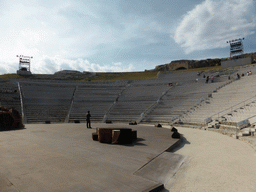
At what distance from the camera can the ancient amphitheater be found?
433 cm

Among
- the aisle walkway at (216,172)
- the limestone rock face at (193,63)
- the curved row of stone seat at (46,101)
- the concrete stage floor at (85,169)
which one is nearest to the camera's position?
the concrete stage floor at (85,169)

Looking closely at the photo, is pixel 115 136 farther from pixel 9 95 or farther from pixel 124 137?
pixel 9 95

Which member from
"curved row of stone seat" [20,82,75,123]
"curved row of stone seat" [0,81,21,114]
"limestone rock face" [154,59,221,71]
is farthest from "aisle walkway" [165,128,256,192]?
"limestone rock face" [154,59,221,71]

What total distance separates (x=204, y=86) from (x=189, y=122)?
40.7 feet

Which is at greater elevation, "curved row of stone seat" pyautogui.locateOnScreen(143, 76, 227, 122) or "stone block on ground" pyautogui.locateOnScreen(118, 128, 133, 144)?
"curved row of stone seat" pyautogui.locateOnScreen(143, 76, 227, 122)

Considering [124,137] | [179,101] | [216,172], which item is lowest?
[216,172]

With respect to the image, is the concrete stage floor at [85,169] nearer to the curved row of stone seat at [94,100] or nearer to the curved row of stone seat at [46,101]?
the curved row of stone seat at [46,101]

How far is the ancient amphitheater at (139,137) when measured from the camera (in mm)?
4332

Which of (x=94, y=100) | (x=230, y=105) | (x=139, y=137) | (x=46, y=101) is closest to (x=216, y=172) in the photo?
(x=139, y=137)

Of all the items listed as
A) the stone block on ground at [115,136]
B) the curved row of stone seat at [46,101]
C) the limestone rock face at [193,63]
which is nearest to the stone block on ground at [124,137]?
the stone block on ground at [115,136]

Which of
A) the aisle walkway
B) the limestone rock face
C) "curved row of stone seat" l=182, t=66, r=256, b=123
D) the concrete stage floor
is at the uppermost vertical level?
the limestone rock face

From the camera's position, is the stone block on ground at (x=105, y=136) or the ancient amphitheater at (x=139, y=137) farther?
the stone block on ground at (x=105, y=136)

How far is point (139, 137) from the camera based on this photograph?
1035cm

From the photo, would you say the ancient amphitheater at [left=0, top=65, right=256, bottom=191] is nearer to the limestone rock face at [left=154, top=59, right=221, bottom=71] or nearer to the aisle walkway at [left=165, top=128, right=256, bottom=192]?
the aisle walkway at [left=165, top=128, right=256, bottom=192]
